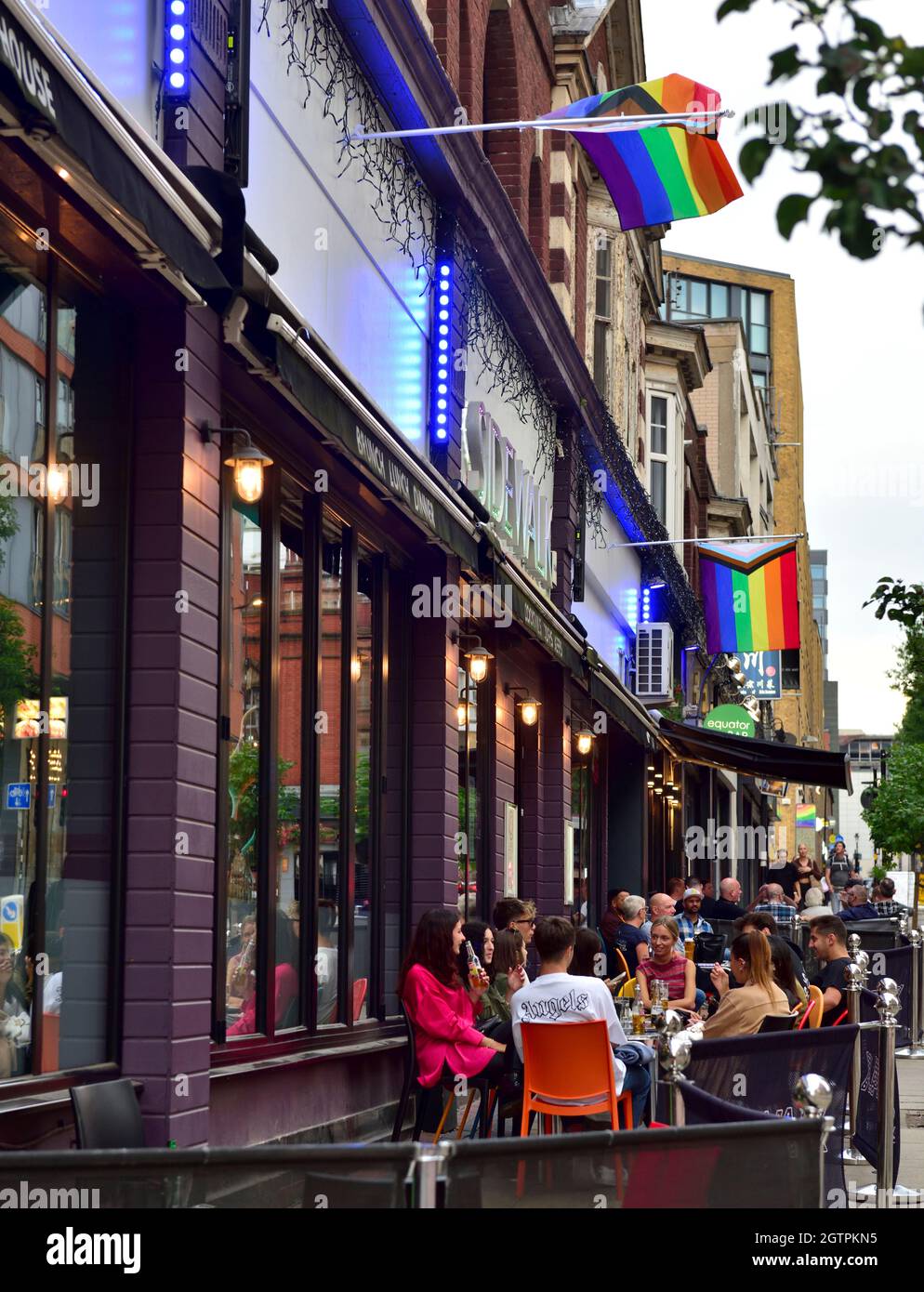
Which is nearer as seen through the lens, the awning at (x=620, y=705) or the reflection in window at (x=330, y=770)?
the reflection in window at (x=330, y=770)

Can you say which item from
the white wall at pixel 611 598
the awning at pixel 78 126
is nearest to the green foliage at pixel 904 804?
the white wall at pixel 611 598

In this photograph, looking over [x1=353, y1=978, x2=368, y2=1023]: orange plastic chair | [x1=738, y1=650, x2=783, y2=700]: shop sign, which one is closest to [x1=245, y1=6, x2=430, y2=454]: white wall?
[x1=353, y1=978, x2=368, y2=1023]: orange plastic chair

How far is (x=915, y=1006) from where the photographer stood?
16.7 meters

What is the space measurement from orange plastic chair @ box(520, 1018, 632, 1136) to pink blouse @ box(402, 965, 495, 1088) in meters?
0.84

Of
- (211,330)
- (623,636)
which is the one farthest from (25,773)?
(623,636)

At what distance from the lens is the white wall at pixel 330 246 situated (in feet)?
30.4

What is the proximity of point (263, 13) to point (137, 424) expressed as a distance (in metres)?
2.89

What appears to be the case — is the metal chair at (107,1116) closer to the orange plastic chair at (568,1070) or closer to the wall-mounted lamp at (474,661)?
the orange plastic chair at (568,1070)

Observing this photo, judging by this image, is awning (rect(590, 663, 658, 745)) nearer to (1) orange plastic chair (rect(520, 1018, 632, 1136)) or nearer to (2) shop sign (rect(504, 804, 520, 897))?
(2) shop sign (rect(504, 804, 520, 897))

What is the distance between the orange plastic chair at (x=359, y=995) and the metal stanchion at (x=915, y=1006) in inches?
249

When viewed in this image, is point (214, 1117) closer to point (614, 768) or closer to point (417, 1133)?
point (417, 1133)

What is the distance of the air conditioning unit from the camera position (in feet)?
89.7

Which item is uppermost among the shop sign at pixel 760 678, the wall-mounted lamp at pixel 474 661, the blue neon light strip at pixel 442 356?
the shop sign at pixel 760 678

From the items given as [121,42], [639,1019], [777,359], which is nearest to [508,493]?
[639,1019]
